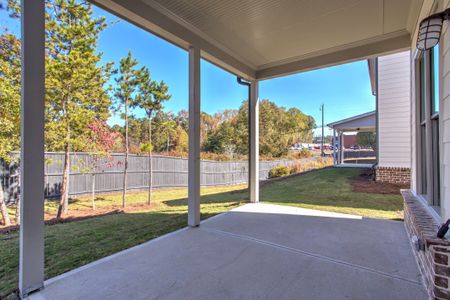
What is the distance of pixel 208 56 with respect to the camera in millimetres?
3930

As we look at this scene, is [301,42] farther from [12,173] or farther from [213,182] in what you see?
[213,182]

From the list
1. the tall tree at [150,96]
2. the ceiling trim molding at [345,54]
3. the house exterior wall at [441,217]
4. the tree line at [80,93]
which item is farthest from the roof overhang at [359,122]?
the house exterior wall at [441,217]

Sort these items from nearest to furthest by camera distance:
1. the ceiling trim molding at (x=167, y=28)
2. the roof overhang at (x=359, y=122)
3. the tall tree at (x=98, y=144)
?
1. the ceiling trim molding at (x=167, y=28)
2. the tall tree at (x=98, y=144)
3. the roof overhang at (x=359, y=122)

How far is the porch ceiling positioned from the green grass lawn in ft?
9.29

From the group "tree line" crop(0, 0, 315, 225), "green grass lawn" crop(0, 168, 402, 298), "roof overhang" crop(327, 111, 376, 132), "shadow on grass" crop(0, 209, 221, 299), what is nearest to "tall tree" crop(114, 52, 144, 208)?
"tree line" crop(0, 0, 315, 225)

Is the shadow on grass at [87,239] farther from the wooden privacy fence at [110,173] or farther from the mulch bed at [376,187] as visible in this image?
the mulch bed at [376,187]

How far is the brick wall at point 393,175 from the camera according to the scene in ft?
23.5

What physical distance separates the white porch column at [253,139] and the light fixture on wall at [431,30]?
11.1 ft

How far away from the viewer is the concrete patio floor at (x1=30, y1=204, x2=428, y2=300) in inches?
77.0

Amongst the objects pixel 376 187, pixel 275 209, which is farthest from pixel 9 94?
pixel 376 187

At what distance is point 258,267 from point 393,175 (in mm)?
7045

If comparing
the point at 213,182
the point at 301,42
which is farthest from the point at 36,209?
the point at 213,182

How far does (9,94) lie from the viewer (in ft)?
12.0

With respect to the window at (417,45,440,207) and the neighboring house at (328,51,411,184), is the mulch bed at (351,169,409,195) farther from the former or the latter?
the window at (417,45,440,207)
